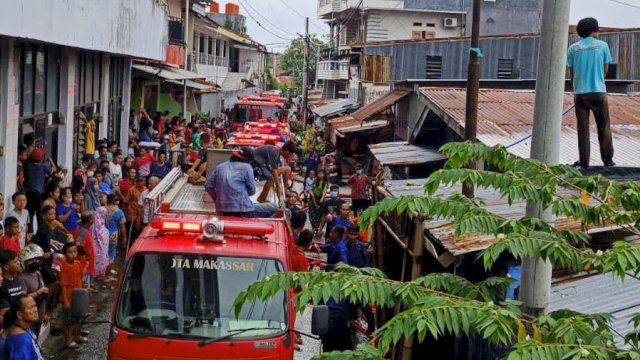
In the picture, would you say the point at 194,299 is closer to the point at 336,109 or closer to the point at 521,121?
the point at 521,121

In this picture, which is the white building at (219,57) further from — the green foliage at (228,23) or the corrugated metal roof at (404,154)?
the corrugated metal roof at (404,154)

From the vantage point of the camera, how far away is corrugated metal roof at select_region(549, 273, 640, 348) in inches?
294

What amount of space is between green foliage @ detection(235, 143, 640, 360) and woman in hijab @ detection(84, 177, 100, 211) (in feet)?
33.7

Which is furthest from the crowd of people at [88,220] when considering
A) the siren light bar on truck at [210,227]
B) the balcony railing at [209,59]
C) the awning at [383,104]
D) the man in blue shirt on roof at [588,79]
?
the balcony railing at [209,59]

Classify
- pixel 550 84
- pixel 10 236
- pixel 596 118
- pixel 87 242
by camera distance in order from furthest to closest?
1. pixel 87 242
2. pixel 10 236
3. pixel 596 118
4. pixel 550 84

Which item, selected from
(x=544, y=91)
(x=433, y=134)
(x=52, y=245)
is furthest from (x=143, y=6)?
(x=544, y=91)

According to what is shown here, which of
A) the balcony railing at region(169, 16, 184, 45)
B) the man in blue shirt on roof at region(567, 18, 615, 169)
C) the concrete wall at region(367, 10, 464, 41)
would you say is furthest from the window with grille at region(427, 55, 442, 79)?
the man in blue shirt on roof at region(567, 18, 615, 169)

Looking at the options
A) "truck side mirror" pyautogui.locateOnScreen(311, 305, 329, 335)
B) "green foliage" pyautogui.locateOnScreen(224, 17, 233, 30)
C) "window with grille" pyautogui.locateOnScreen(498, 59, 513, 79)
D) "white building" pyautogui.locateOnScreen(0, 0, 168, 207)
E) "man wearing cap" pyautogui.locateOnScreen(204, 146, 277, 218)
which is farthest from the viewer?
"green foliage" pyautogui.locateOnScreen(224, 17, 233, 30)

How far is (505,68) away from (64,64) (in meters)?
17.4

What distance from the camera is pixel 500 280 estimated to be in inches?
219

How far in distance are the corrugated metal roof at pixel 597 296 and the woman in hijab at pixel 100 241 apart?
7.92 metres

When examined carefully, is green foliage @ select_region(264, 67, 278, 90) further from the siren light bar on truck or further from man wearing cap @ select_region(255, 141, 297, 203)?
the siren light bar on truck

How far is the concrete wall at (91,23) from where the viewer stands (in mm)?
10609

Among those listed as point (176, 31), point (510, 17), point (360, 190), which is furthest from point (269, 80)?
point (360, 190)
